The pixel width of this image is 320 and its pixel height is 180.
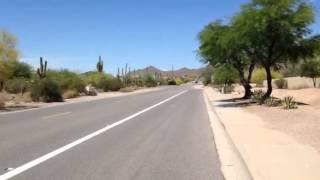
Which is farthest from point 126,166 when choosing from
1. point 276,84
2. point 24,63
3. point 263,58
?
point 24,63

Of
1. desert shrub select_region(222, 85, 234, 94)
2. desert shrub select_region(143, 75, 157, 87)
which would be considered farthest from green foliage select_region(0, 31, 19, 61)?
desert shrub select_region(143, 75, 157, 87)

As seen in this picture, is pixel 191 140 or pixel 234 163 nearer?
pixel 234 163

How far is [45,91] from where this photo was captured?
56.5 meters

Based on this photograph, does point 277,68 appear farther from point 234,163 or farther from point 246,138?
point 234,163

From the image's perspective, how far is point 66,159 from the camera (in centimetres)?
1295

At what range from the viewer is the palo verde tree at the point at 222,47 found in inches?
1716

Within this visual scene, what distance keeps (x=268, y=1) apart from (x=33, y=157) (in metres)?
30.2

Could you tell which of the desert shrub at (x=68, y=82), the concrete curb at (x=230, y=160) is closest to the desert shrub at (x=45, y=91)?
the desert shrub at (x=68, y=82)

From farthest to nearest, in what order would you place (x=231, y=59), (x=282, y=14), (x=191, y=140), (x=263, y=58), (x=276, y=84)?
(x=276, y=84) < (x=231, y=59) < (x=263, y=58) < (x=282, y=14) < (x=191, y=140)

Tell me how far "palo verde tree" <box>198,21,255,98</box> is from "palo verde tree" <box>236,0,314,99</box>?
1.56 metres

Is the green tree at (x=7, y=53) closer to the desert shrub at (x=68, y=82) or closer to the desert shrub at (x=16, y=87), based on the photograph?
the desert shrub at (x=16, y=87)

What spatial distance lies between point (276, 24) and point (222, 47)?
630 centimetres

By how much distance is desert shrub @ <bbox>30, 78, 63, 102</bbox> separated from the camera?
55875mm

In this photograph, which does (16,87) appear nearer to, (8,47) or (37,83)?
(37,83)
